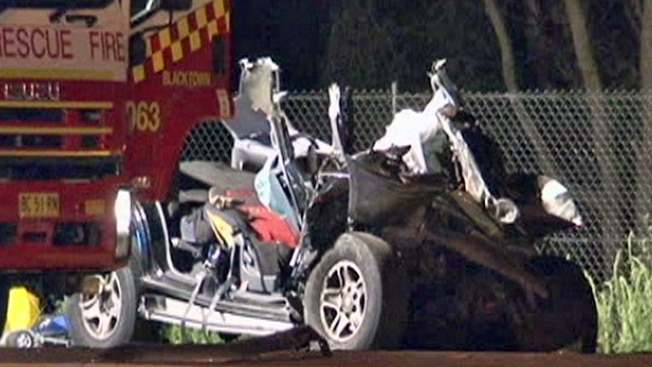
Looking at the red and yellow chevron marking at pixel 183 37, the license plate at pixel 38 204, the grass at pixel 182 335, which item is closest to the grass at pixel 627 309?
the grass at pixel 182 335

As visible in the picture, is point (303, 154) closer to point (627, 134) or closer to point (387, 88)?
point (627, 134)

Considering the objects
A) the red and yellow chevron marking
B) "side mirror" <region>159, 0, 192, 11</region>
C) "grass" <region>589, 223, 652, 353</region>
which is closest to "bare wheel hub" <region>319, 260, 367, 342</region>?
the red and yellow chevron marking

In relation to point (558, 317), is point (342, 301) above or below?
above

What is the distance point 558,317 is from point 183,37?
9.66 ft

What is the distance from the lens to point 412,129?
48.4 ft

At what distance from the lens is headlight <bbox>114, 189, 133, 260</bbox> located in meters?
13.6

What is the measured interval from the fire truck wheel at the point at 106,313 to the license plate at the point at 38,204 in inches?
67.3

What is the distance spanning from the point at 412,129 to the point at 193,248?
1.74 metres

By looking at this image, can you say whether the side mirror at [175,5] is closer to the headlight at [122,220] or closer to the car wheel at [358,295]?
the headlight at [122,220]

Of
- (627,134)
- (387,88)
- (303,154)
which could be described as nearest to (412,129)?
(303,154)

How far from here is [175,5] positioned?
1402 cm

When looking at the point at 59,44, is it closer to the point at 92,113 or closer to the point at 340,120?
the point at 92,113

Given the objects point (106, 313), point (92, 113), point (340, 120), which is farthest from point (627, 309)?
point (92, 113)

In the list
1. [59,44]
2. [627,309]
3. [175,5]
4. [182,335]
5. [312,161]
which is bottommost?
[182,335]
